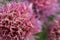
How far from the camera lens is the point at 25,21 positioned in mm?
674

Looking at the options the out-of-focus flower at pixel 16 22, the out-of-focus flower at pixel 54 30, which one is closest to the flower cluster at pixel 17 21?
the out-of-focus flower at pixel 16 22

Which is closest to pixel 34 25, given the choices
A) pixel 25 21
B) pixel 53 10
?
pixel 25 21

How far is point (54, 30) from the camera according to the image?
85 centimetres

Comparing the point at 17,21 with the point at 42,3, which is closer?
the point at 17,21

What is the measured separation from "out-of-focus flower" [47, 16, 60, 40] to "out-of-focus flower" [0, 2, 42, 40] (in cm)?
16

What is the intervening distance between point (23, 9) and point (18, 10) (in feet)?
0.07

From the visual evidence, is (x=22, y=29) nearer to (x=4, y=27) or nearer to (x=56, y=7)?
(x=4, y=27)

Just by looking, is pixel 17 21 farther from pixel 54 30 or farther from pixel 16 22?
pixel 54 30

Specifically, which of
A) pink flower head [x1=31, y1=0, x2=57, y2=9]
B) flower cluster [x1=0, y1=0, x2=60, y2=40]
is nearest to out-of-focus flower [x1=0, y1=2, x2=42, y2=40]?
flower cluster [x1=0, y1=0, x2=60, y2=40]

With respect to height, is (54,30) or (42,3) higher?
(42,3)

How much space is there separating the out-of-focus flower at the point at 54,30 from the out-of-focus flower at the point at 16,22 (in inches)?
6.2

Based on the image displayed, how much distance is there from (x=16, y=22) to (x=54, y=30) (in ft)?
0.76

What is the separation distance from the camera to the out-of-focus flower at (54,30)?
83cm

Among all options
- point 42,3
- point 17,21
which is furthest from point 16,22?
point 42,3
